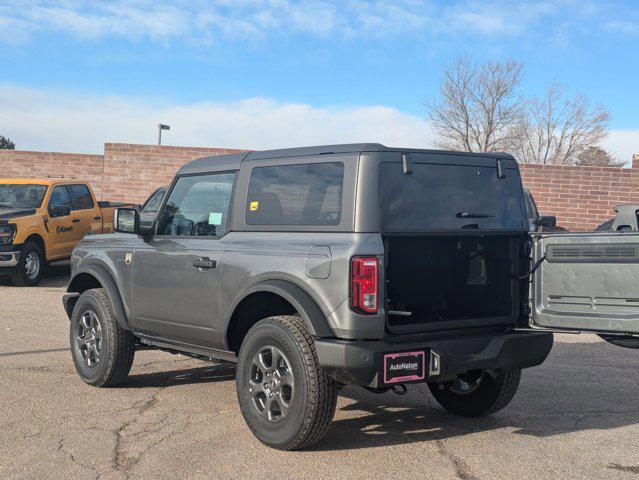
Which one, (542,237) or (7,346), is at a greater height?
(542,237)

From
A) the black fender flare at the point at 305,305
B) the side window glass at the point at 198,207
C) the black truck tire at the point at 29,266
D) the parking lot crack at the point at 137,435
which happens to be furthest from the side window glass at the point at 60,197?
the black fender flare at the point at 305,305

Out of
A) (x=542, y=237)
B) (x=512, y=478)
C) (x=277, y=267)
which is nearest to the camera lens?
(x=512, y=478)

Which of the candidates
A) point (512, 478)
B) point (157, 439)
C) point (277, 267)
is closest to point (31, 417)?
point (157, 439)

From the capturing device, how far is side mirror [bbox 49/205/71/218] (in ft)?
49.4

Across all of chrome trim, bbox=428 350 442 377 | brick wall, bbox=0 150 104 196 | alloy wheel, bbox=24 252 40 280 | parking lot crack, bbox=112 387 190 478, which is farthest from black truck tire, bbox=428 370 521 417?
brick wall, bbox=0 150 104 196

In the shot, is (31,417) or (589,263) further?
(31,417)

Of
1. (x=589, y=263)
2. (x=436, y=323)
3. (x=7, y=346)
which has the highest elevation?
(x=589, y=263)

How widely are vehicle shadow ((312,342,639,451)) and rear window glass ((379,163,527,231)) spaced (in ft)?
4.87

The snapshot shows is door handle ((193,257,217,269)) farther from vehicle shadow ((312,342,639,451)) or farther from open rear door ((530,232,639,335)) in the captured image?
open rear door ((530,232,639,335))

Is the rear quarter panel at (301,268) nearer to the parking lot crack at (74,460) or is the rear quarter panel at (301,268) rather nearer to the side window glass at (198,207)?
the side window glass at (198,207)

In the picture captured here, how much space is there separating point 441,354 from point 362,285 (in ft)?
2.39

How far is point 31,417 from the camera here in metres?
5.99

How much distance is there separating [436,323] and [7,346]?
17.8ft

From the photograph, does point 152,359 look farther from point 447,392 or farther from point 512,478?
point 512,478
